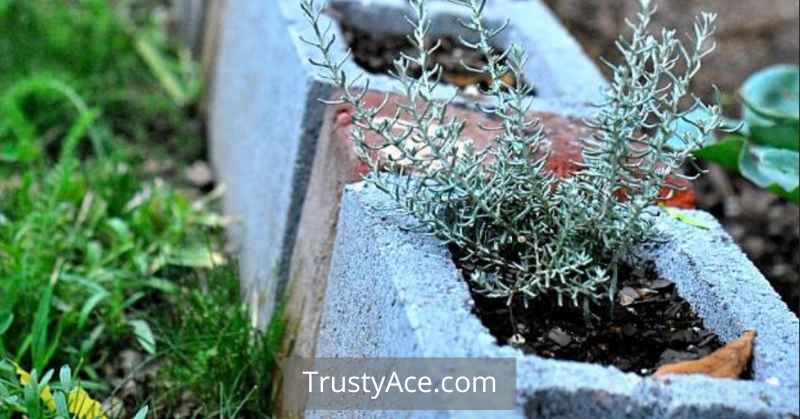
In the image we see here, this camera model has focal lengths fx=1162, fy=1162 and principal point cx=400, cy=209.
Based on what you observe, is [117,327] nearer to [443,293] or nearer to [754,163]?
[443,293]

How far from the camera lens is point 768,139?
92.6 inches

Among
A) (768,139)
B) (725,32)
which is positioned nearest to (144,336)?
(768,139)

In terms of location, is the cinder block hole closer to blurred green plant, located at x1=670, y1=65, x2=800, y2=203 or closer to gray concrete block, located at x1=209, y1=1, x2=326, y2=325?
gray concrete block, located at x1=209, y1=1, x2=326, y2=325

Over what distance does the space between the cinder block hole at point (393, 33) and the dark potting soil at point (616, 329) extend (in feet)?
3.71

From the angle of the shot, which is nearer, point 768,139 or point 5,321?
point 5,321

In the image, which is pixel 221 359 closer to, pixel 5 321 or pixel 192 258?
pixel 5 321

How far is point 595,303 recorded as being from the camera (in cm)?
147

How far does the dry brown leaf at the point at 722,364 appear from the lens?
129 cm

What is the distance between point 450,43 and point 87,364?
42.7 inches

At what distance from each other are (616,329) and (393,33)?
1384 millimetres

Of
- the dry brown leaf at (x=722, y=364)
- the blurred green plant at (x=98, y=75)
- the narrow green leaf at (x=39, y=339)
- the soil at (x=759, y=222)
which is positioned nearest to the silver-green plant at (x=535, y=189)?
the dry brown leaf at (x=722, y=364)

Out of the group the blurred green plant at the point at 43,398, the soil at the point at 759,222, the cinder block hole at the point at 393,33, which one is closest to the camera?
the blurred green plant at the point at 43,398

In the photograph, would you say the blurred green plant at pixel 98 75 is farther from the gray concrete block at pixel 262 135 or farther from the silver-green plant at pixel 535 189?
the silver-green plant at pixel 535 189

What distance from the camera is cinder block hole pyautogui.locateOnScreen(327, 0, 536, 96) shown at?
257 cm
